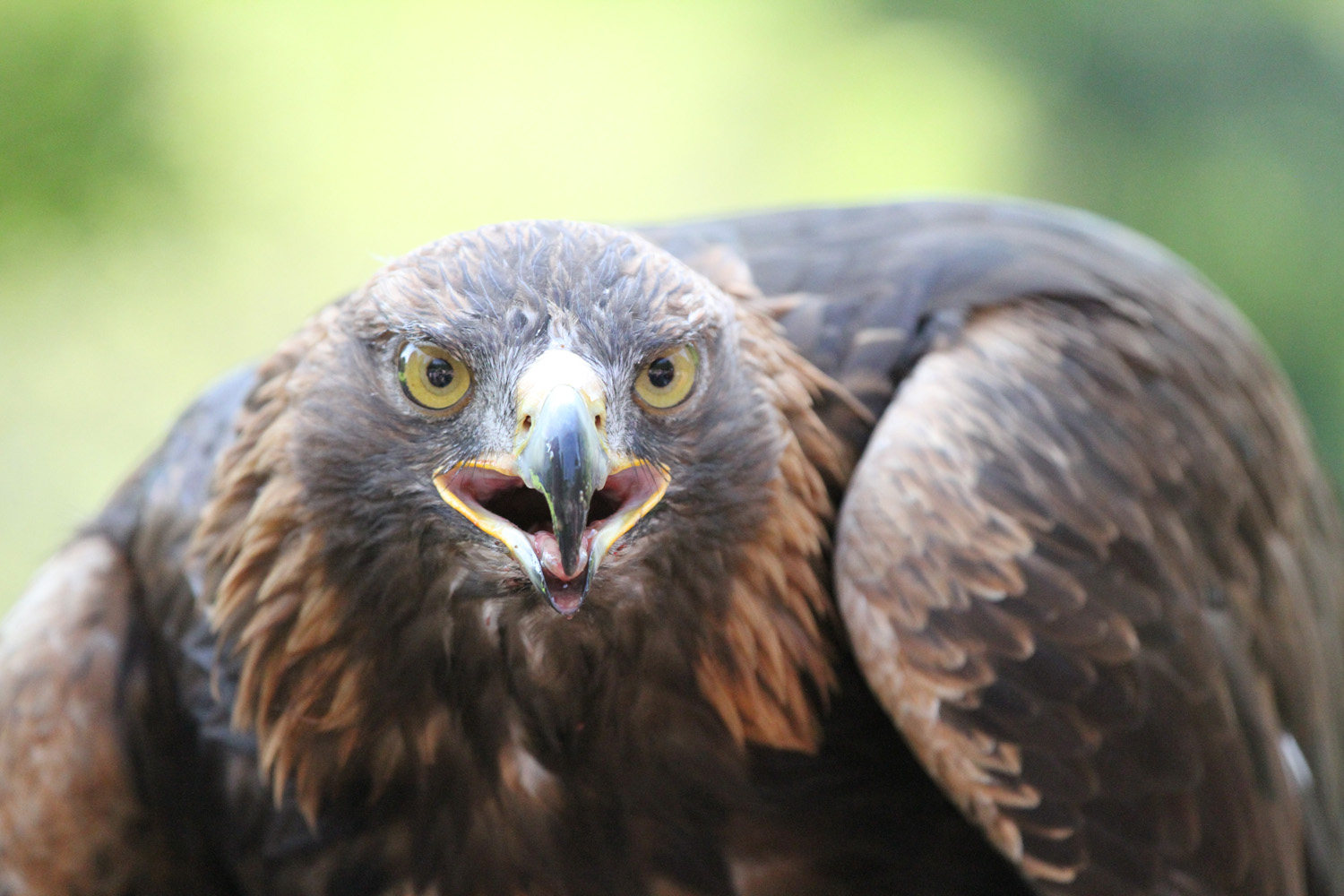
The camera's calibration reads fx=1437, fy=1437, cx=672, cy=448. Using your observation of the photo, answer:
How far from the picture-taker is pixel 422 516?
252cm

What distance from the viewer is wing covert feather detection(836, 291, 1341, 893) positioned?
2732mm

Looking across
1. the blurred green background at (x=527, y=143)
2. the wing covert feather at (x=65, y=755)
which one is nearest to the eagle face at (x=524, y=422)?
the wing covert feather at (x=65, y=755)

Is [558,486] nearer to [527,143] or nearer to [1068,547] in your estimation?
[1068,547]

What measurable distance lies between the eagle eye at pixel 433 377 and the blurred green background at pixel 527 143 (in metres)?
6.42

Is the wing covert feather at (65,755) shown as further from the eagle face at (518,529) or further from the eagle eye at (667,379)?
the eagle eye at (667,379)

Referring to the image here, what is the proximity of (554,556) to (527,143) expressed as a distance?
9254 mm

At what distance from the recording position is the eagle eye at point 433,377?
2451 mm

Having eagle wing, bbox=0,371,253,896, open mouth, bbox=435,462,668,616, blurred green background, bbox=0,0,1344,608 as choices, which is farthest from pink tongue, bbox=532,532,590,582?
blurred green background, bbox=0,0,1344,608

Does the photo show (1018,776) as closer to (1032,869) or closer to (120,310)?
(1032,869)

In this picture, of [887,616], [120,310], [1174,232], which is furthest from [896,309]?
[120,310]

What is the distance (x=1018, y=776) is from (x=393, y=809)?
1256 mm

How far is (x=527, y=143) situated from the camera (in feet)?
36.5

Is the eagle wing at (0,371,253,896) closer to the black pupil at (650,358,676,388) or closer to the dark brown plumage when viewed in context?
the dark brown plumage

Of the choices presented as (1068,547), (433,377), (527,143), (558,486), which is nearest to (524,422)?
(558,486)
